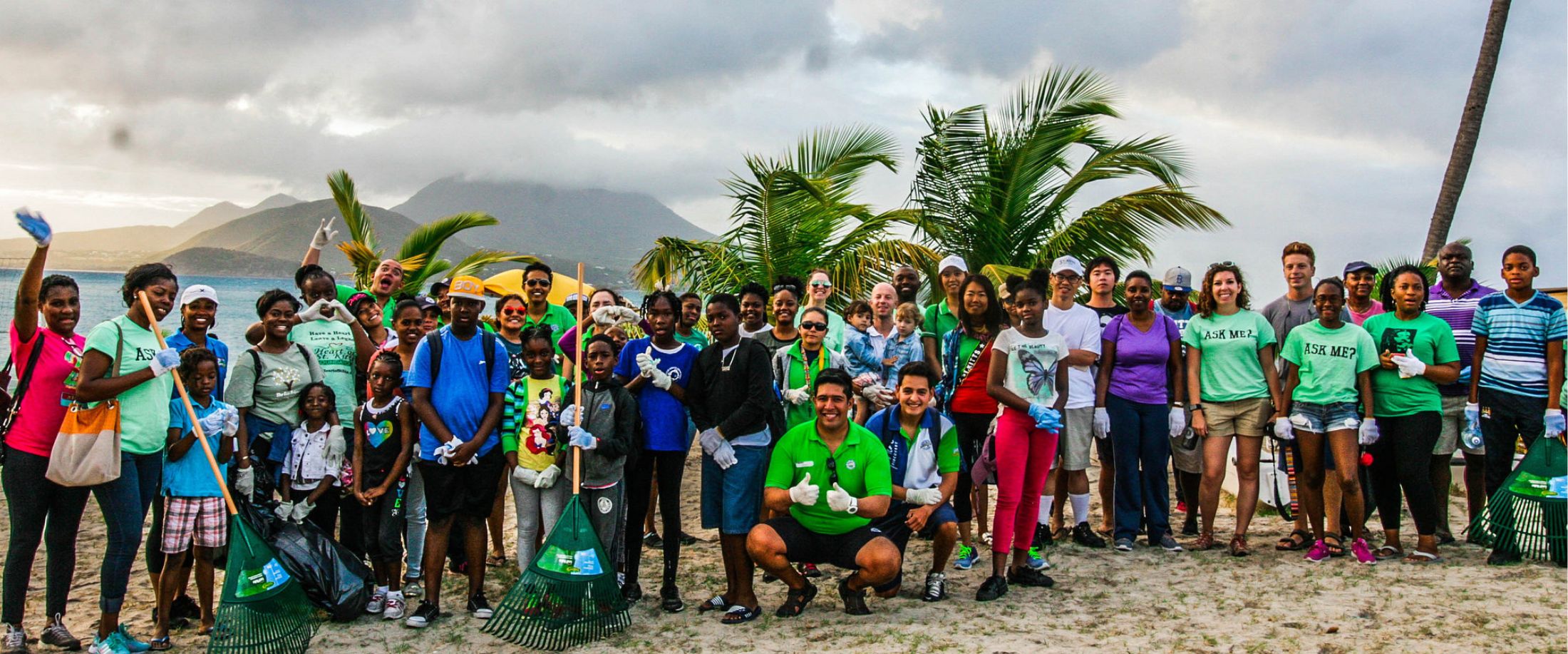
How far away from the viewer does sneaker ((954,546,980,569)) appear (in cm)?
632

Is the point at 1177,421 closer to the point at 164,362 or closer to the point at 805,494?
the point at 805,494

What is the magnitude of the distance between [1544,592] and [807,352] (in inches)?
166

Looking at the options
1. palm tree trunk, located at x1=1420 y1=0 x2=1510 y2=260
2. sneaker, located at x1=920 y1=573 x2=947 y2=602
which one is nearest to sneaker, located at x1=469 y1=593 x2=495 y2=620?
sneaker, located at x1=920 y1=573 x2=947 y2=602

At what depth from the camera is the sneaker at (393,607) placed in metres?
5.32

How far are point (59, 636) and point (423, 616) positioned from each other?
1.60 metres

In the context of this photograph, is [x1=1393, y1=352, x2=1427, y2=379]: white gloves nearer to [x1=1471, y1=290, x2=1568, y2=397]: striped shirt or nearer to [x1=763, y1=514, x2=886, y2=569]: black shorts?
[x1=1471, y1=290, x2=1568, y2=397]: striped shirt

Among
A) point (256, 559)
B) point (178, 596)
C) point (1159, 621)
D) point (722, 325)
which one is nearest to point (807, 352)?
point (722, 325)

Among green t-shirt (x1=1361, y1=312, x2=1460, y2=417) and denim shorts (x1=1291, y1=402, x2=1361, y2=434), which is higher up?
green t-shirt (x1=1361, y1=312, x2=1460, y2=417)

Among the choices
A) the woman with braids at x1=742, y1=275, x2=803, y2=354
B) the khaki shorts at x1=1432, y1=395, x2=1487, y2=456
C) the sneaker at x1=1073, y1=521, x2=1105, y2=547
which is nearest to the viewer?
the woman with braids at x1=742, y1=275, x2=803, y2=354

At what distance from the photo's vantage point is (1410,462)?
631 cm

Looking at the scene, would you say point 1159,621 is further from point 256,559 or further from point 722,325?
point 256,559

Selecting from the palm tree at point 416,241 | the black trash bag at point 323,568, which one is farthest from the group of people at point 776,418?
the palm tree at point 416,241

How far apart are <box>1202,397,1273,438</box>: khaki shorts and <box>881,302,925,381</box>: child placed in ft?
6.15

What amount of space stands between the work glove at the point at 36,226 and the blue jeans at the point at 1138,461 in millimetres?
5900
